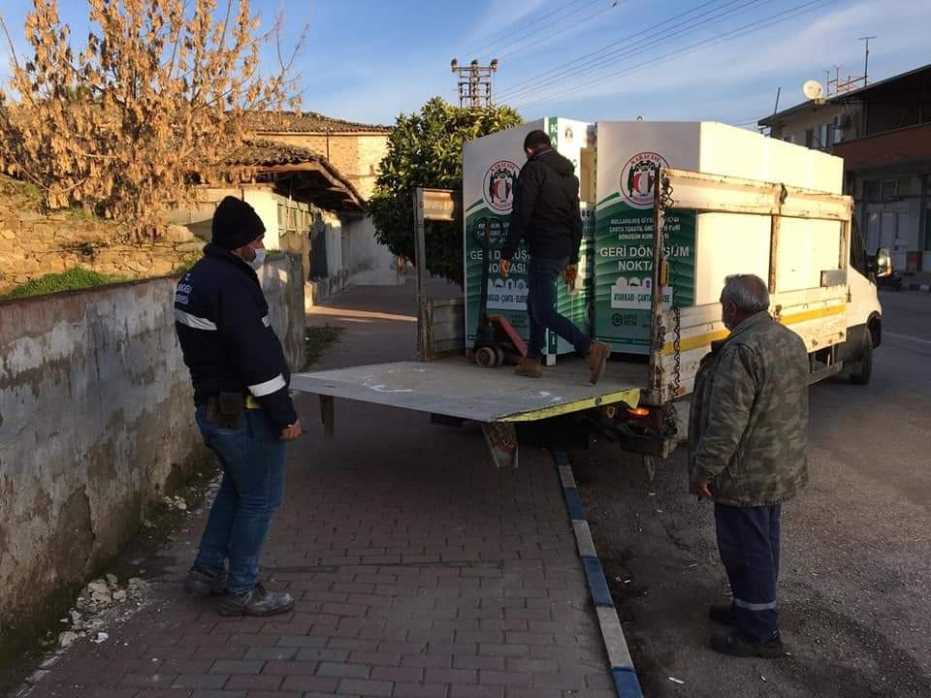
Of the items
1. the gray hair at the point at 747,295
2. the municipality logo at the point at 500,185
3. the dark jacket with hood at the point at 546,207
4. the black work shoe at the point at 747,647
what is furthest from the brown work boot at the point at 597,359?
the black work shoe at the point at 747,647

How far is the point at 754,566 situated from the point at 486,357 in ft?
10.9

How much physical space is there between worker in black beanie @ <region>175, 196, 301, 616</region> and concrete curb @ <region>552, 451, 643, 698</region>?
1.53 metres

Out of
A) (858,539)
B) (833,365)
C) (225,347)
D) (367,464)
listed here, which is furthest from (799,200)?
(225,347)

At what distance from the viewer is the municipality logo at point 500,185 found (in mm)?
6512

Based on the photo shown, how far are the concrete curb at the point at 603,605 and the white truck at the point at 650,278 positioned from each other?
23.4 inches

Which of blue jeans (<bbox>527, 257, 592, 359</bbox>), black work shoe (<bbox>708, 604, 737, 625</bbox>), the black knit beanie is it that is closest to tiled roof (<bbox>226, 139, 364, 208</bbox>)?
blue jeans (<bbox>527, 257, 592, 359</bbox>)

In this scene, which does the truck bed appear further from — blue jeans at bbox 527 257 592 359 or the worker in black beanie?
the worker in black beanie

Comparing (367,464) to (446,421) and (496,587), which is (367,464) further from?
(496,587)

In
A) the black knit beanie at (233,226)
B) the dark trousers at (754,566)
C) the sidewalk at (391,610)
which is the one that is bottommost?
the sidewalk at (391,610)

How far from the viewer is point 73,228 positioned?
34.2ft

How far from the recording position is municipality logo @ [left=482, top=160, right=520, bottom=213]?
651 cm

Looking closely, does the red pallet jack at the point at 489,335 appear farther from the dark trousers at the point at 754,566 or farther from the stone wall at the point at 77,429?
the dark trousers at the point at 754,566

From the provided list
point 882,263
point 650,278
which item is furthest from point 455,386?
point 882,263

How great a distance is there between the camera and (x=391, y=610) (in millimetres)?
3900
